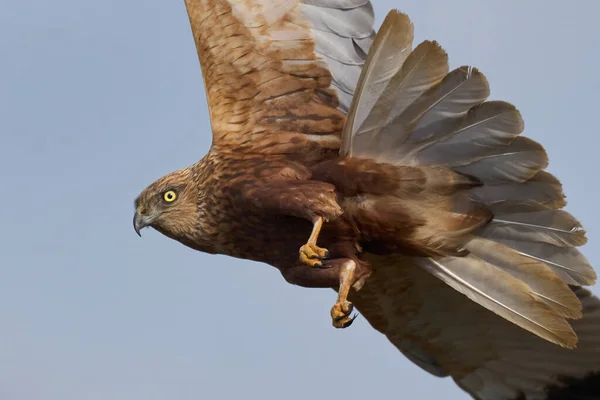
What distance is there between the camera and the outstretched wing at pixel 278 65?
728cm

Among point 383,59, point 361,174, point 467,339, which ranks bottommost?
point 467,339

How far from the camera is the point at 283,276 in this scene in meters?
7.22

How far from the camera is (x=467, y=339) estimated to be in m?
8.37

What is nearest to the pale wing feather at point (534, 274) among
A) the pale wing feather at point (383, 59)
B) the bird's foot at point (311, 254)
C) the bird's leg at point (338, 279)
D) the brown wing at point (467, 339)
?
the bird's leg at point (338, 279)

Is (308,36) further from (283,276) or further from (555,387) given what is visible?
(555,387)

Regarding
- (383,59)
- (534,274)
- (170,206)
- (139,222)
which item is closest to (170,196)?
(170,206)

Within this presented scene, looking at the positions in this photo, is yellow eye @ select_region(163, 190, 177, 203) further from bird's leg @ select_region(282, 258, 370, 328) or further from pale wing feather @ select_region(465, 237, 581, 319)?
pale wing feather @ select_region(465, 237, 581, 319)

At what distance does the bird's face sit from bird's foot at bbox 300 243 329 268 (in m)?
1.02

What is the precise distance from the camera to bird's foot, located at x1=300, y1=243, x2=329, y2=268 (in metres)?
6.64

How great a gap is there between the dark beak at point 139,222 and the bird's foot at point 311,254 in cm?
155

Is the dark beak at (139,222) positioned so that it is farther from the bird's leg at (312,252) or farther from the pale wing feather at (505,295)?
the pale wing feather at (505,295)

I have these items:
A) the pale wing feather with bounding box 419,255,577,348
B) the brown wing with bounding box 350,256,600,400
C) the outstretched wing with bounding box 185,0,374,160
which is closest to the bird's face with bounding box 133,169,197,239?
the outstretched wing with bounding box 185,0,374,160

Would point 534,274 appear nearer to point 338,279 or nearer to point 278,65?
point 338,279

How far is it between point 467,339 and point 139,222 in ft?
8.54
